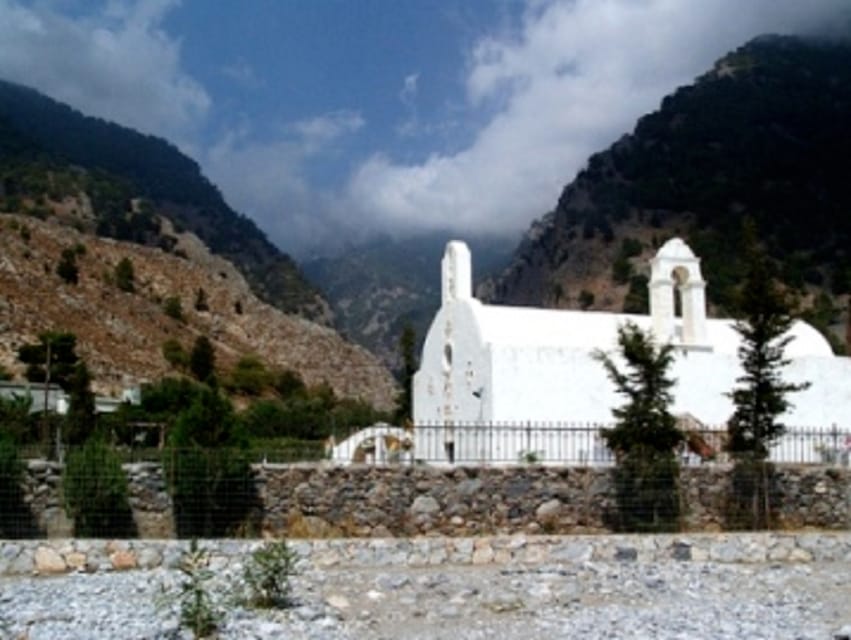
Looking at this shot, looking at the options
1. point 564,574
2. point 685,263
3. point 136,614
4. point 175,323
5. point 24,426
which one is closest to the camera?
point 136,614

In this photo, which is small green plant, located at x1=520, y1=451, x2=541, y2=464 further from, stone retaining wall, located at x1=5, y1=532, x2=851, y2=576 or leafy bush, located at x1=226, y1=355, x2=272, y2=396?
leafy bush, located at x1=226, y1=355, x2=272, y2=396

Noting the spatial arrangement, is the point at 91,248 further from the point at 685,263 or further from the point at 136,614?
the point at 136,614

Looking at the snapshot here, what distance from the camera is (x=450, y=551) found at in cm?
1973

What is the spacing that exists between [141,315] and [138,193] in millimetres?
59297

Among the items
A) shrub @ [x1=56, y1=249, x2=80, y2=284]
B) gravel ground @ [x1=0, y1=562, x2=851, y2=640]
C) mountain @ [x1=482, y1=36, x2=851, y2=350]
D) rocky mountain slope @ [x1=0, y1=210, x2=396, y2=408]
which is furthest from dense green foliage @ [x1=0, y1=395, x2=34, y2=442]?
mountain @ [x1=482, y1=36, x2=851, y2=350]

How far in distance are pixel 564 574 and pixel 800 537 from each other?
19.2 feet

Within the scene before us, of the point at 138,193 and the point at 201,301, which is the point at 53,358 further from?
the point at 138,193

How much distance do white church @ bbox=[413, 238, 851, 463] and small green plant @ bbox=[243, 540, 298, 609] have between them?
10846 mm

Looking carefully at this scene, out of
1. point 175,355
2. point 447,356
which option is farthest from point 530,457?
point 175,355

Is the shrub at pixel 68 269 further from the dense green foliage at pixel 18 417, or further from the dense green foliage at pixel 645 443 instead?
the dense green foliage at pixel 645 443

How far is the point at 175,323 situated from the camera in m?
92.4

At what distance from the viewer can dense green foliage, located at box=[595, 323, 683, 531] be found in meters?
21.7

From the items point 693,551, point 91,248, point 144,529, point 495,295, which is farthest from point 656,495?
point 495,295

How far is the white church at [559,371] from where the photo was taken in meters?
28.6
